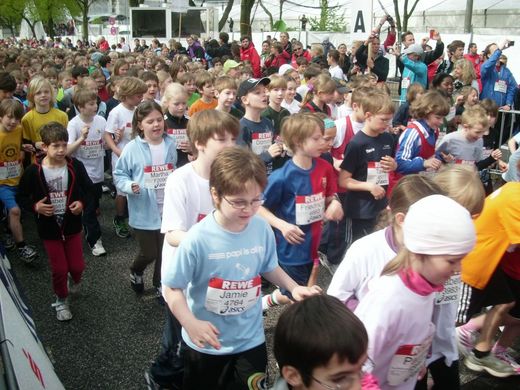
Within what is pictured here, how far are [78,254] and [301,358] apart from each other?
3.22 metres

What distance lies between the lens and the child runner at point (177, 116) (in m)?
5.69

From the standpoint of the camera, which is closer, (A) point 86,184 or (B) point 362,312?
(B) point 362,312

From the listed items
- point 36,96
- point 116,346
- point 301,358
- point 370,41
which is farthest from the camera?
point 370,41

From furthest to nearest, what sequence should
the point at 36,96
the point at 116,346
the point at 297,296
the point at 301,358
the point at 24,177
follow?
the point at 36,96 < the point at 24,177 < the point at 116,346 < the point at 297,296 < the point at 301,358

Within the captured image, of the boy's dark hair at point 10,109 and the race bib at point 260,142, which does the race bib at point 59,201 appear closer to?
the boy's dark hair at point 10,109

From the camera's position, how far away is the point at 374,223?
4.92 metres

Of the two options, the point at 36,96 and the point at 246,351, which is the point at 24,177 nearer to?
the point at 36,96

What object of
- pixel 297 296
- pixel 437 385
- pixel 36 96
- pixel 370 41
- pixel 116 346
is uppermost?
pixel 370 41

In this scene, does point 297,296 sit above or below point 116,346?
above

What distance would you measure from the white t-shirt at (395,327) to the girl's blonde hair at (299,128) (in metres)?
1.68

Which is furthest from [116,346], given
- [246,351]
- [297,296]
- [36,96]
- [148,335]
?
[36,96]

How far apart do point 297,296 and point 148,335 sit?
218 centimetres

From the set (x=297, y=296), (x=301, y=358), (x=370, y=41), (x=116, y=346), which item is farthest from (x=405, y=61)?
(x=301, y=358)

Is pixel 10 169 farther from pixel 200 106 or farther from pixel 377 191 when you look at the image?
pixel 377 191
